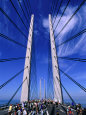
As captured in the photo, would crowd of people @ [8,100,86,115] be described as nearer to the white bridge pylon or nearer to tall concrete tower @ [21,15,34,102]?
tall concrete tower @ [21,15,34,102]

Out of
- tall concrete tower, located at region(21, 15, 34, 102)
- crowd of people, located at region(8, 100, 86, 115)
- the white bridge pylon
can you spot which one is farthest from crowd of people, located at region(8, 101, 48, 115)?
the white bridge pylon

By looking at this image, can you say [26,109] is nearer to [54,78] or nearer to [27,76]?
[27,76]

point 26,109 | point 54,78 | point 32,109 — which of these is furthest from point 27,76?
point 32,109

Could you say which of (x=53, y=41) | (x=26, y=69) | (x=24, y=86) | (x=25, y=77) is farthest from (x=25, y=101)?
(x=53, y=41)

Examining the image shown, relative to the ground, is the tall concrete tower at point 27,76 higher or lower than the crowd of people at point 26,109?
higher

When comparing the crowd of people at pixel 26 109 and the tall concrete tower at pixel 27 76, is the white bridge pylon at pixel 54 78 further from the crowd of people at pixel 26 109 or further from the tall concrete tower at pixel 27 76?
the crowd of people at pixel 26 109

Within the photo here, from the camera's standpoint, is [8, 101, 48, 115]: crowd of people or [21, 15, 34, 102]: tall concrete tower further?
[21, 15, 34, 102]: tall concrete tower

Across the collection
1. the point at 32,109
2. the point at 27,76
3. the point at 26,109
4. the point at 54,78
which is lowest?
the point at 32,109

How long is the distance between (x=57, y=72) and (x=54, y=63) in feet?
3.68

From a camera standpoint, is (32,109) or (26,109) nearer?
(26,109)

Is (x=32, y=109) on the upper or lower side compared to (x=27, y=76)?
lower

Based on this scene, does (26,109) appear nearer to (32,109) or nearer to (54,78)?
(32,109)

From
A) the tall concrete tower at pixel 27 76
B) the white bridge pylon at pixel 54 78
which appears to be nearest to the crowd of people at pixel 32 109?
the tall concrete tower at pixel 27 76

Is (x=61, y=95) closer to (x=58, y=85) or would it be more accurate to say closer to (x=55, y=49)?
(x=58, y=85)
